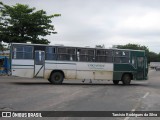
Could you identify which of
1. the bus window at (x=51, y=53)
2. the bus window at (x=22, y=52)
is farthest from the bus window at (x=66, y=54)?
the bus window at (x=22, y=52)

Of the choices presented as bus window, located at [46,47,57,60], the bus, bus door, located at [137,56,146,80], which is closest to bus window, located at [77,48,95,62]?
the bus

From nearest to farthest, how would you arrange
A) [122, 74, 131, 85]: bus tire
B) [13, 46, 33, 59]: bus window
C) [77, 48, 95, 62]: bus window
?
[13, 46, 33, 59]: bus window → [77, 48, 95, 62]: bus window → [122, 74, 131, 85]: bus tire

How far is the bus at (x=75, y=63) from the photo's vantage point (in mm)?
24891

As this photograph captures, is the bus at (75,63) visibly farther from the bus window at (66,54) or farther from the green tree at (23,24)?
the green tree at (23,24)

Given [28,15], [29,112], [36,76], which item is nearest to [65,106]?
[29,112]

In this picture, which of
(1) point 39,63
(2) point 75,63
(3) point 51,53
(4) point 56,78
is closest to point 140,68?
(2) point 75,63

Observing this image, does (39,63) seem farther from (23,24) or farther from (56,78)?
(23,24)

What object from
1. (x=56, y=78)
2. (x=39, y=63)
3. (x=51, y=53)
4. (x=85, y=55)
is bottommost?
(x=56, y=78)

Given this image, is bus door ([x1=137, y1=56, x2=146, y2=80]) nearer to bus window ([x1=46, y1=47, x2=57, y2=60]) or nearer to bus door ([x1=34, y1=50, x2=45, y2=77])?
bus window ([x1=46, y1=47, x2=57, y2=60])

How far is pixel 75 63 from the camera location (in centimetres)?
2667

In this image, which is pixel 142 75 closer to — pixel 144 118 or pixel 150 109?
pixel 150 109

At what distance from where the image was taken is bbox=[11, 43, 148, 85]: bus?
24.9 m

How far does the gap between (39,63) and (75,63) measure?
2.92 meters

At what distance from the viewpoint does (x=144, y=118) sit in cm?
1048
